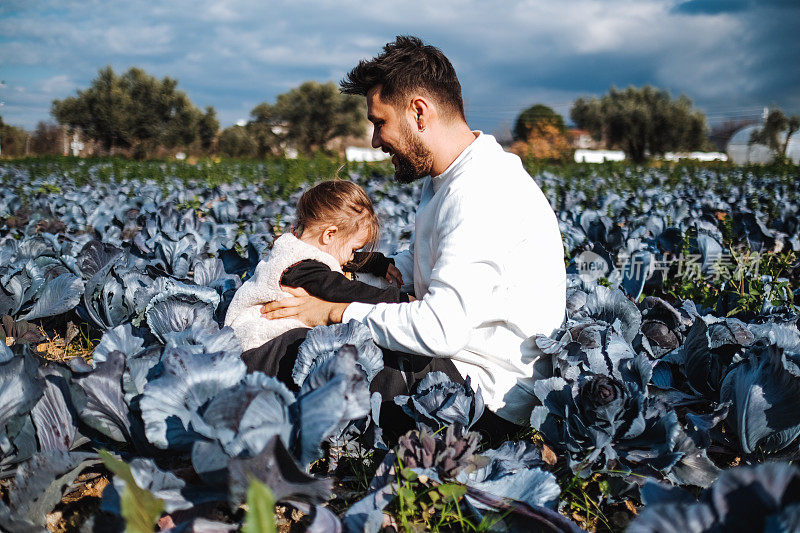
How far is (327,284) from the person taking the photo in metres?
1.85

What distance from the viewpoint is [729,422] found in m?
1.53

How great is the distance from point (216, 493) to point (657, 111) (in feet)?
150

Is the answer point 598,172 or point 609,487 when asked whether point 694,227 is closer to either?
point 609,487

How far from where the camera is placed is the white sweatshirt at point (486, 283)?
5.08ft

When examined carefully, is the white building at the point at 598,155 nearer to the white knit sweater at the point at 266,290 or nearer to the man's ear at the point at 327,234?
the man's ear at the point at 327,234

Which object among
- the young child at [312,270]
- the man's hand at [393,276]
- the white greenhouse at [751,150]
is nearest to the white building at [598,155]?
the white greenhouse at [751,150]

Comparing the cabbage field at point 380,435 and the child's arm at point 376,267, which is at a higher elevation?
the child's arm at point 376,267

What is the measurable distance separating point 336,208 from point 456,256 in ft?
→ 2.23

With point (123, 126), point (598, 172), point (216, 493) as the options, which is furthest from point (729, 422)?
point (123, 126)

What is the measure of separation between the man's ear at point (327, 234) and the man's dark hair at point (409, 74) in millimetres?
512

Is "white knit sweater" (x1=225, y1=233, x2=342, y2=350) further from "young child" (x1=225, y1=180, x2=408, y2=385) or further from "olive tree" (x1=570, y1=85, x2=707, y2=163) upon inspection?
"olive tree" (x1=570, y1=85, x2=707, y2=163)

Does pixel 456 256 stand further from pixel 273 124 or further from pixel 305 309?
pixel 273 124

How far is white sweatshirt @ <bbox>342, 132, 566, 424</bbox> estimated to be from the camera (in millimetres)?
1549

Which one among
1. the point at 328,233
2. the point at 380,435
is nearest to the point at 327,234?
the point at 328,233
